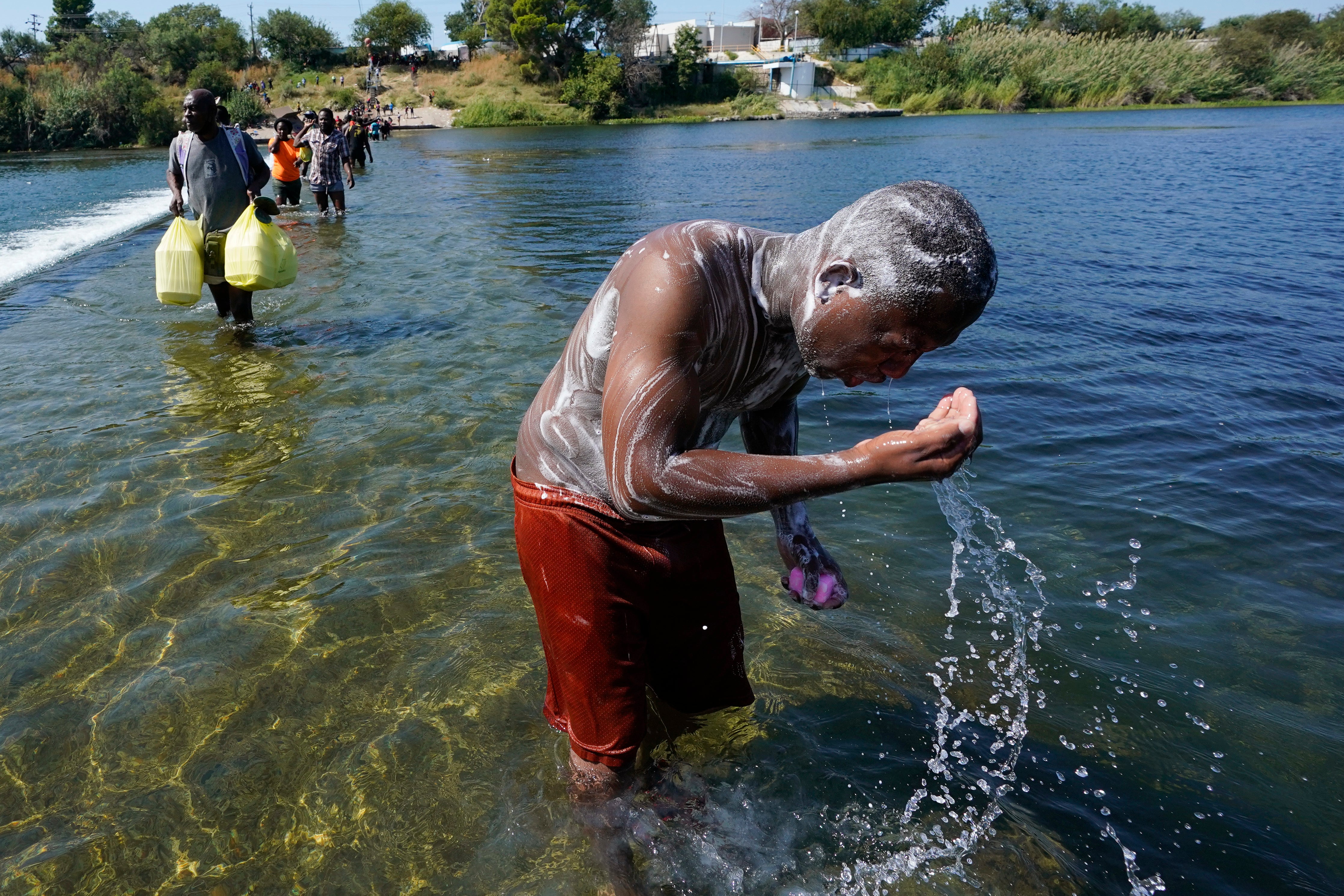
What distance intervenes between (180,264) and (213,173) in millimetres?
845

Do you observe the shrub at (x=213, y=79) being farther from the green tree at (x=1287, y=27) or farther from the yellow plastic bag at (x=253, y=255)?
the green tree at (x=1287, y=27)

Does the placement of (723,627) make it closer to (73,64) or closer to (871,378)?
(871,378)

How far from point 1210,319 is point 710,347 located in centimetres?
991

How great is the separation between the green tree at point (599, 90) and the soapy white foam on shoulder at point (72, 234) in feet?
167

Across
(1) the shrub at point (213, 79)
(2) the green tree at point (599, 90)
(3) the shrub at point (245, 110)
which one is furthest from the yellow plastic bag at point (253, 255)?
(2) the green tree at point (599, 90)

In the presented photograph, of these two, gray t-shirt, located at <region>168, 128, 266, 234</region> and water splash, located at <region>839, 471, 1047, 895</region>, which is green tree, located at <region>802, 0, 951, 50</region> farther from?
water splash, located at <region>839, 471, 1047, 895</region>

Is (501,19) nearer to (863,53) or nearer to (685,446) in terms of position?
(863,53)

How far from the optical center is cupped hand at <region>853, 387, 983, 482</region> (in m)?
1.63

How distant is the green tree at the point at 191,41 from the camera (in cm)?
6706

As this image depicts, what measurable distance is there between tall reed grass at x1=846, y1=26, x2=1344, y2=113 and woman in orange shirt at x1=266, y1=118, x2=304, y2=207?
59591mm

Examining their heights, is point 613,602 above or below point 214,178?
below

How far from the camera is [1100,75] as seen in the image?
206ft

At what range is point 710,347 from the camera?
6.12 feet

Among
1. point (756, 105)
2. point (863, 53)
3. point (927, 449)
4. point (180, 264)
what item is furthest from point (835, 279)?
point (863, 53)
